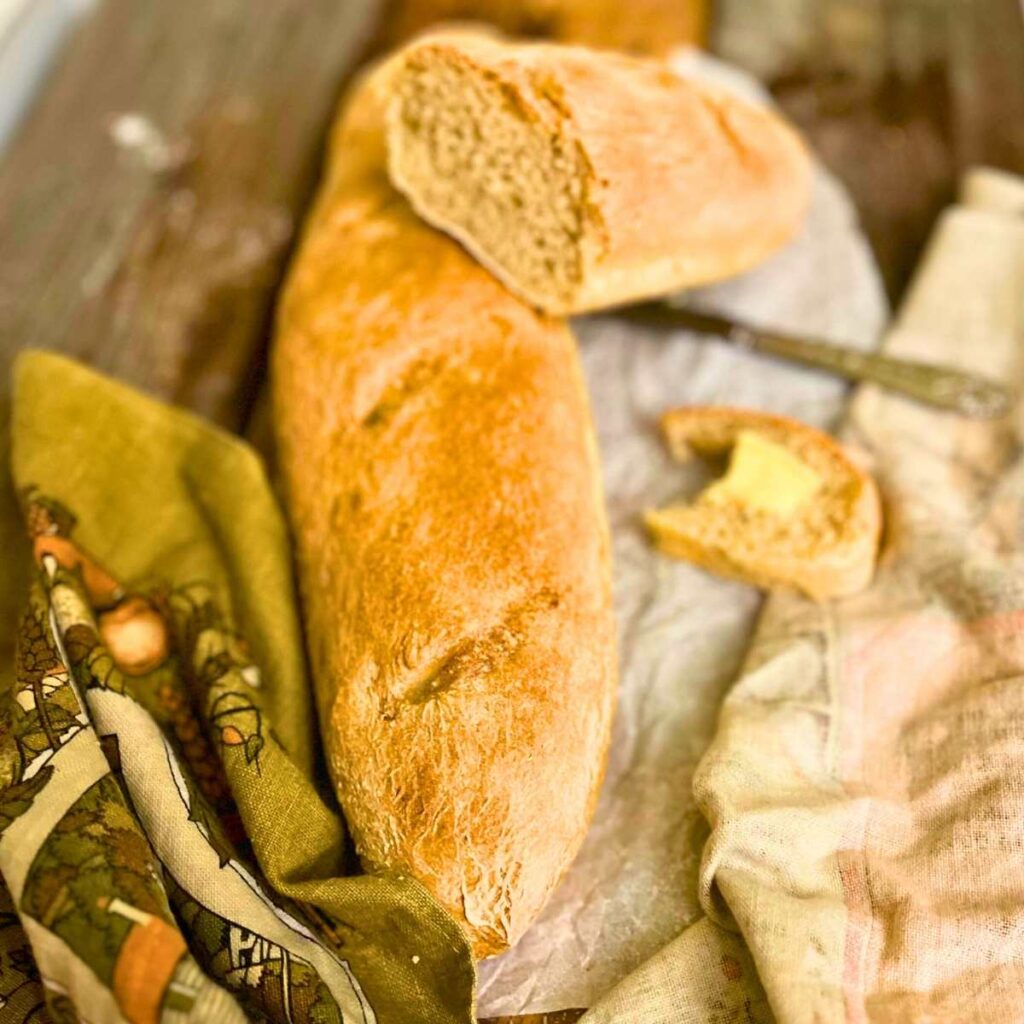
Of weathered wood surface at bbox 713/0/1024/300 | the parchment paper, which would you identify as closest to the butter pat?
the parchment paper

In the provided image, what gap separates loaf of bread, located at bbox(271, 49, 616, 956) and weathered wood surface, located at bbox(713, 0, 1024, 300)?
102 centimetres

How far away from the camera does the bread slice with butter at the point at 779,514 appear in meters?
1.37

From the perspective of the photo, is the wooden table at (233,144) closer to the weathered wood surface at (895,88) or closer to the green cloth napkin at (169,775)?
the weathered wood surface at (895,88)

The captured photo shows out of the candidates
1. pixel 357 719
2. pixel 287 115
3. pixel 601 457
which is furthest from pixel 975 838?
pixel 287 115

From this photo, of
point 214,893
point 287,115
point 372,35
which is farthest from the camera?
point 372,35

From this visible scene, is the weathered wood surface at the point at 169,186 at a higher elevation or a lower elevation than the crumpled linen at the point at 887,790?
higher

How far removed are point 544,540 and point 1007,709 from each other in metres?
0.61

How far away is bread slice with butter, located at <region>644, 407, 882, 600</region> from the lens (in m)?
1.37

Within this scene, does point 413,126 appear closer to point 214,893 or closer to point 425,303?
point 425,303

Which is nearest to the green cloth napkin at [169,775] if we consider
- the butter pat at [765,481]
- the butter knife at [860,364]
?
the butter pat at [765,481]

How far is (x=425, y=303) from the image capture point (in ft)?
4.64

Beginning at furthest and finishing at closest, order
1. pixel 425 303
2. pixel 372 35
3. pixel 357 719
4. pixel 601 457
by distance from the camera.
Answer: pixel 372 35 → pixel 601 457 → pixel 425 303 → pixel 357 719

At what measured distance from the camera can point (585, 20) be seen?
2170 mm

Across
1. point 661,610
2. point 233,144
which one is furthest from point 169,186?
point 661,610
